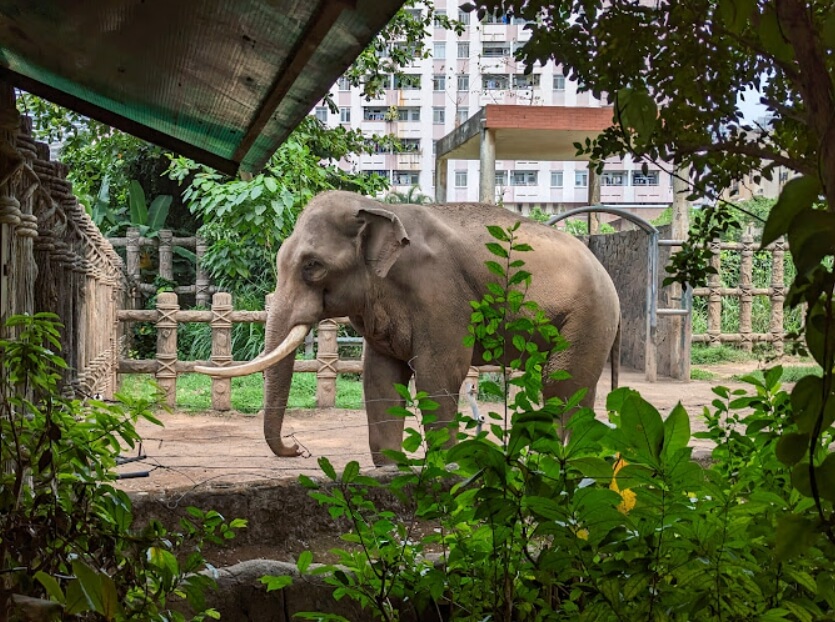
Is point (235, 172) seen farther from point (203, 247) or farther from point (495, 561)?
point (203, 247)

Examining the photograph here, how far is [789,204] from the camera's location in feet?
1.47

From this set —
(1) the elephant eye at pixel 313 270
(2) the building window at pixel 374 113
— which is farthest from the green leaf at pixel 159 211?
(1) the elephant eye at pixel 313 270

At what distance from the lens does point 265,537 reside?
280 centimetres

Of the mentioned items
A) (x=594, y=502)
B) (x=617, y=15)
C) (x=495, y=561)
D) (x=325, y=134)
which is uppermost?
(x=325, y=134)

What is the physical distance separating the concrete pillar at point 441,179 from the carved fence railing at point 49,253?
420 centimetres

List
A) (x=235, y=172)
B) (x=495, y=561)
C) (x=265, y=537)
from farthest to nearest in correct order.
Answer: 1. (x=265, y=537)
2. (x=235, y=172)
3. (x=495, y=561)

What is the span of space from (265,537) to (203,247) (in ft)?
26.8

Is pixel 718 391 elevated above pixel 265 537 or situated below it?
above

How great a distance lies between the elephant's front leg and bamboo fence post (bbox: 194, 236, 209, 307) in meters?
6.59

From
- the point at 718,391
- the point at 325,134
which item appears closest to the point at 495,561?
the point at 718,391

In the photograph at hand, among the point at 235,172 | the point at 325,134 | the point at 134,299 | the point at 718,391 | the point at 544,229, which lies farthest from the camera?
the point at 134,299

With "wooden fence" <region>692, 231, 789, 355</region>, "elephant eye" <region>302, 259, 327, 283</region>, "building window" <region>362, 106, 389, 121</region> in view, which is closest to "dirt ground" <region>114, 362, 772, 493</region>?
Result: "elephant eye" <region>302, 259, 327, 283</region>

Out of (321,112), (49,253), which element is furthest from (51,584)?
(321,112)

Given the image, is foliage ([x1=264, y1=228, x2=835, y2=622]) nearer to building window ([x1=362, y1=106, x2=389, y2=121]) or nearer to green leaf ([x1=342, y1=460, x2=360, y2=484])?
green leaf ([x1=342, y1=460, x2=360, y2=484])
